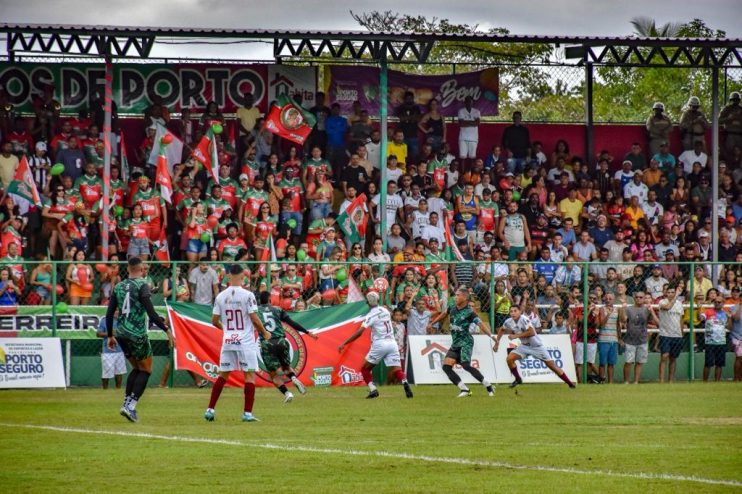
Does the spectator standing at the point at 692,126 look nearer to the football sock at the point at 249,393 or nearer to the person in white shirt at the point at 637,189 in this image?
the person in white shirt at the point at 637,189

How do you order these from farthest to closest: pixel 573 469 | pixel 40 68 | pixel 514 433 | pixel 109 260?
pixel 40 68
pixel 109 260
pixel 514 433
pixel 573 469

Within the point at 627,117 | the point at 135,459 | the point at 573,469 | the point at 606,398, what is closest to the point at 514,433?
the point at 573,469

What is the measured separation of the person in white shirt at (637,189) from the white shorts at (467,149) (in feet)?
12.4

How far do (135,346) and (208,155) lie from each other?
1170 cm

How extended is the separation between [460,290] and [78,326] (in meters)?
7.31

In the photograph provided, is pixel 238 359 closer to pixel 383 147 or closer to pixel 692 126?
pixel 383 147

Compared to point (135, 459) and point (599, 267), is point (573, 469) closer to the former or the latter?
point (135, 459)

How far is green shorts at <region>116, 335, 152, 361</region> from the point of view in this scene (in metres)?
16.0

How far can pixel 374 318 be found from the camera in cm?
2272

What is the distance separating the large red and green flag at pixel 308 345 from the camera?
78.6ft

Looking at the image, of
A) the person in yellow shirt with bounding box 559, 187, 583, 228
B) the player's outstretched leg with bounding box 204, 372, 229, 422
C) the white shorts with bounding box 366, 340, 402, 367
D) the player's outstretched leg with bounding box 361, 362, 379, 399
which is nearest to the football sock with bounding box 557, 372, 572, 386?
the white shorts with bounding box 366, 340, 402, 367

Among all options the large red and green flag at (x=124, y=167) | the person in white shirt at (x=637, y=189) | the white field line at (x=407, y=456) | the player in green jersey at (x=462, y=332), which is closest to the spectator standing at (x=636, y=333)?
the player in green jersey at (x=462, y=332)

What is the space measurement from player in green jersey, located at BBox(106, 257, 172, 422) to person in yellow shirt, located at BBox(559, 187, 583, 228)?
15364 millimetres

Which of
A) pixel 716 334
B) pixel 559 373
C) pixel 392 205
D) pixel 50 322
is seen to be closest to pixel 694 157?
pixel 716 334
